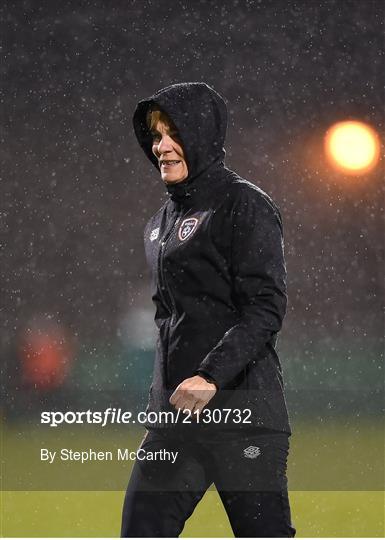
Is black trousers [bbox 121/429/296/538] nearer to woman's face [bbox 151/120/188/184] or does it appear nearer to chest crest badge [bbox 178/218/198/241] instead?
chest crest badge [bbox 178/218/198/241]

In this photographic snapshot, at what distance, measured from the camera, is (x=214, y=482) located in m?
1.98

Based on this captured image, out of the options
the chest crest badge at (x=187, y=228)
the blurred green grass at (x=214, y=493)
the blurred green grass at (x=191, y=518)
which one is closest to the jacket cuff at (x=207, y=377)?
the chest crest badge at (x=187, y=228)

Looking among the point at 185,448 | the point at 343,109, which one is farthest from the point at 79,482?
the point at 185,448

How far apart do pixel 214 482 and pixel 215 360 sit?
30 cm

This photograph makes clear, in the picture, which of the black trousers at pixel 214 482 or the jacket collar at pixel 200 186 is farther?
the jacket collar at pixel 200 186

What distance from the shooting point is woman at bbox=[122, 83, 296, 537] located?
6.22 ft

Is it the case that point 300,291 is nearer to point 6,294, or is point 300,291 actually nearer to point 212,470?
point 6,294

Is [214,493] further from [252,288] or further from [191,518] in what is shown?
[252,288]

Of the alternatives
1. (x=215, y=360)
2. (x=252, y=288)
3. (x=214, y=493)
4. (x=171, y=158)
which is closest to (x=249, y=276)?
(x=252, y=288)

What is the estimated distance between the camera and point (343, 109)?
464 centimetres

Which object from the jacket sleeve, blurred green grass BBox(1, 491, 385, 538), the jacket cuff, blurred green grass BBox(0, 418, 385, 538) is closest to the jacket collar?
the jacket sleeve

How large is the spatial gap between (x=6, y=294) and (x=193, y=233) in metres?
3.04

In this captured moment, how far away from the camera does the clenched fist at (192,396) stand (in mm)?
1810

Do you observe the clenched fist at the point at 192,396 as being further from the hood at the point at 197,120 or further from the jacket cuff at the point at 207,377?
the hood at the point at 197,120
